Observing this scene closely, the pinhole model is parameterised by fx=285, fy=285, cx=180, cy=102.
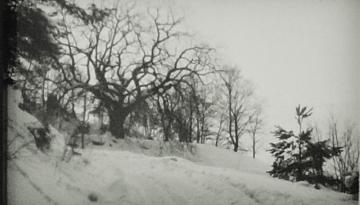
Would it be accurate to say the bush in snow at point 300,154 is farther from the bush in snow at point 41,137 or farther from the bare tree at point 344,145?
the bush in snow at point 41,137

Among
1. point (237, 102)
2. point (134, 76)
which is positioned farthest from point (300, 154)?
point (134, 76)

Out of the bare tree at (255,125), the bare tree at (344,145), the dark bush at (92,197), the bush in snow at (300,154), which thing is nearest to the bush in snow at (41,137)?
the dark bush at (92,197)

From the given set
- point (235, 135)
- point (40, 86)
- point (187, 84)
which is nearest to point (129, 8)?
point (187, 84)

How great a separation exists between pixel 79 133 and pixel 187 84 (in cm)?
197

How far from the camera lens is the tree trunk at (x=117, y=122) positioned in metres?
4.44

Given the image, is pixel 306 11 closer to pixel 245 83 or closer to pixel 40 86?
pixel 245 83

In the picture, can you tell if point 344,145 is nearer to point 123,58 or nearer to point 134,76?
point 134,76

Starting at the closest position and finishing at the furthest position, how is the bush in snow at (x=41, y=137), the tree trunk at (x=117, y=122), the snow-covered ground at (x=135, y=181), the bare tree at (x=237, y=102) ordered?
the snow-covered ground at (x=135, y=181) → the bush in snow at (x=41, y=137) → the bare tree at (x=237, y=102) → the tree trunk at (x=117, y=122)

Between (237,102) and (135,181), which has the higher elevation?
(237,102)

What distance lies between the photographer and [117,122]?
178 inches

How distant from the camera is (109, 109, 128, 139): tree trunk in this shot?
14.6 feet

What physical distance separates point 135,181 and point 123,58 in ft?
7.65

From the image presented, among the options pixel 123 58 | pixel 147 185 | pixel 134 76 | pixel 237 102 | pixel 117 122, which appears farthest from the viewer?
pixel 134 76

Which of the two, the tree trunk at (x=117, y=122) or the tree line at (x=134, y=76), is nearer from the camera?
the tree line at (x=134, y=76)
